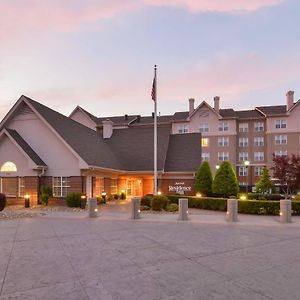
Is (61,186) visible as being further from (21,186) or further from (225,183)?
(225,183)

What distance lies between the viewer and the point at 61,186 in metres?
24.7

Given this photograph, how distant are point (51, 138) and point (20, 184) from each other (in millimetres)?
4447

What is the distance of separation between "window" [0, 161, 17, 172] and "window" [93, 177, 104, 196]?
256 inches

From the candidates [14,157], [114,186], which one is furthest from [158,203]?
[14,157]

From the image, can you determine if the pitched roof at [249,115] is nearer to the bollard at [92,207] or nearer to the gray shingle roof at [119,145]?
the gray shingle roof at [119,145]

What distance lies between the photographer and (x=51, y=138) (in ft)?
82.4

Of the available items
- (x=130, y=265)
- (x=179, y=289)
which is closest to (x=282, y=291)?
(x=179, y=289)

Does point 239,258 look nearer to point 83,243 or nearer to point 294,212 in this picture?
point 83,243

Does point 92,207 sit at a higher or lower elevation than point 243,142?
lower

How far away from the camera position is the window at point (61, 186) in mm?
24578

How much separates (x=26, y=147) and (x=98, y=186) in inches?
264

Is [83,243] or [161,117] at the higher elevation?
[161,117]

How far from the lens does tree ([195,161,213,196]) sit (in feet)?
94.1

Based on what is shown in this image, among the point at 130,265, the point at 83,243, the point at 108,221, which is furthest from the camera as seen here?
the point at 108,221
